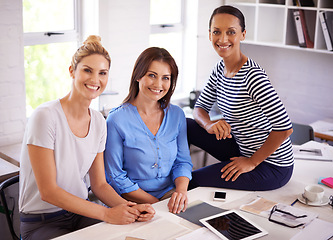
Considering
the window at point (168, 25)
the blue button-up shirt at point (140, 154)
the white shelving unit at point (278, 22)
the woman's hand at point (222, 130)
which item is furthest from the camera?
the window at point (168, 25)

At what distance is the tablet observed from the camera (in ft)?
5.80

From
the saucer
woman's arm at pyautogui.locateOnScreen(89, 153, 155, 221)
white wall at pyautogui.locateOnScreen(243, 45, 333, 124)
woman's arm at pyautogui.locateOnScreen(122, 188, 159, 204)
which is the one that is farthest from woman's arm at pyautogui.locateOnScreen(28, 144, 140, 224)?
white wall at pyautogui.locateOnScreen(243, 45, 333, 124)

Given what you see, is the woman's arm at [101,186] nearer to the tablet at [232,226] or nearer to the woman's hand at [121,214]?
the woman's hand at [121,214]

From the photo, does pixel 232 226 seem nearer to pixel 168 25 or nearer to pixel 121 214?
pixel 121 214

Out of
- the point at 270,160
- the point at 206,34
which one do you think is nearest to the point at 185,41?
the point at 206,34

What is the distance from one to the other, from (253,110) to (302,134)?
3.11ft

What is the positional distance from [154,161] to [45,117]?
0.61m

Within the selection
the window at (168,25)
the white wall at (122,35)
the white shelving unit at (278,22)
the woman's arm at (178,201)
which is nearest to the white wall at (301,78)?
the white shelving unit at (278,22)

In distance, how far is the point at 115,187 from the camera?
220 cm

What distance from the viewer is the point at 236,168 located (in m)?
2.31

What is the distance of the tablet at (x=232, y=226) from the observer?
177cm

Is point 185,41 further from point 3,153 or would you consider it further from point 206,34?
point 3,153

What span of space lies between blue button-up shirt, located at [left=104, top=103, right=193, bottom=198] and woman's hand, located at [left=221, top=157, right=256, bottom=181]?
0.19m

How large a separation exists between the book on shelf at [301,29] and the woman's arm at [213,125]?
1.61 metres
